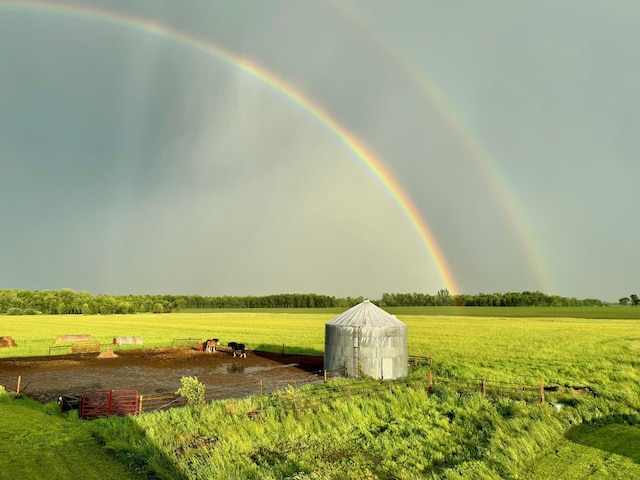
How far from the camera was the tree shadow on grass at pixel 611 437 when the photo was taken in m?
17.6

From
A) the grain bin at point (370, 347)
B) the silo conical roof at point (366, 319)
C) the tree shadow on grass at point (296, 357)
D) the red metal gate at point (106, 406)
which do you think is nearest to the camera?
the red metal gate at point (106, 406)

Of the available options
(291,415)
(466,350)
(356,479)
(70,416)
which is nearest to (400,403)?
(291,415)

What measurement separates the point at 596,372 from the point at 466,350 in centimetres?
1796

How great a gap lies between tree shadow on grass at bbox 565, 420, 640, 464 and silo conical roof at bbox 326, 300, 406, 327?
17047mm

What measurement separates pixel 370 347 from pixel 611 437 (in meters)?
18.3

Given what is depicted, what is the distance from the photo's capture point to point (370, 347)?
35438 mm

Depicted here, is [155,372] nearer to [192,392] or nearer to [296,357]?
[296,357]

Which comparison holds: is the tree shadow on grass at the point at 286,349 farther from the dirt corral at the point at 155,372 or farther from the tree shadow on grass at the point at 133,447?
the tree shadow on grass at the point at 133,447

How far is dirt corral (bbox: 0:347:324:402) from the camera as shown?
→ 104ft

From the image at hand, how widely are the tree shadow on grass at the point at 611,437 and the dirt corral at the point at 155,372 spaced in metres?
18.1

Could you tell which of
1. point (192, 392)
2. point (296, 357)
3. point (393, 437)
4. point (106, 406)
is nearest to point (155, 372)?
point (106, 406)

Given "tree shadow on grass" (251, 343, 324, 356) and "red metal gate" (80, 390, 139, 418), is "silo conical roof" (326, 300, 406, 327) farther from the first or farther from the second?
"red metal gate" (80, 390, 139, 418)

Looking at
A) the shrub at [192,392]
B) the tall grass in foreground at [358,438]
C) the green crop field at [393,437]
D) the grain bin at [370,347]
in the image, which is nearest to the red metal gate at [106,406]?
the green crop field at [393,437]

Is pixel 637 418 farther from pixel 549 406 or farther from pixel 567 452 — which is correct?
pixel 567 452
